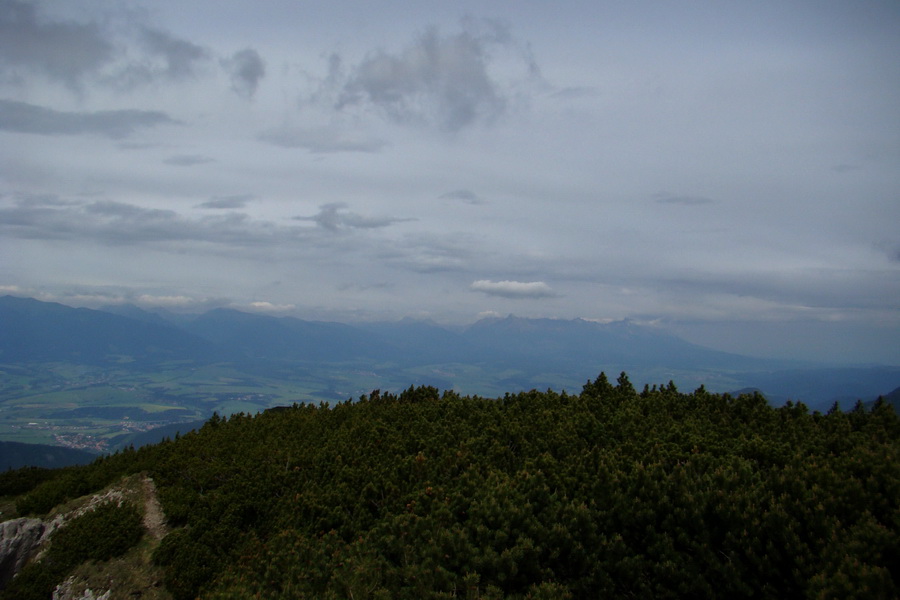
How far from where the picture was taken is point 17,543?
1334 cm

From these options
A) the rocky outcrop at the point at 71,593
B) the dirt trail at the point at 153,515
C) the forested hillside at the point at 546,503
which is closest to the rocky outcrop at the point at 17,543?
the forested hillside at the point at 546,503

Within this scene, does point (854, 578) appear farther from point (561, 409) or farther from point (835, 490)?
point (561, 409)

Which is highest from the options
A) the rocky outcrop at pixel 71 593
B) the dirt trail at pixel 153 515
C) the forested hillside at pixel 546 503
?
the forested hillside at pixel 546 503

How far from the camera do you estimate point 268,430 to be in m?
18.2

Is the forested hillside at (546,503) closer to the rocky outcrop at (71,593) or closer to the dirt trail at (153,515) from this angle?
the dirt trail at (153,515)

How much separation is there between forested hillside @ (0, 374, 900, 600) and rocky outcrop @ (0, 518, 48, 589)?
1092 mm

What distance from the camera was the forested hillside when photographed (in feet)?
23.4

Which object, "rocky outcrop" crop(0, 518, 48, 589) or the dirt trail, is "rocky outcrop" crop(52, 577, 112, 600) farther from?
"rocky outcrop" crop(0, 518, 48, 589)

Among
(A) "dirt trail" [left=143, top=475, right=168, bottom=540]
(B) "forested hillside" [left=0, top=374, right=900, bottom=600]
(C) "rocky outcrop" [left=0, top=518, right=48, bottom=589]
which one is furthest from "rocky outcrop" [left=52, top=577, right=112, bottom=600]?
(C) "rocky outcrop" [left=0, top=518, right=48, bottom=589]

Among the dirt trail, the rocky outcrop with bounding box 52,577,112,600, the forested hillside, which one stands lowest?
the rocky outcrop with bounding box 52,577,112,600

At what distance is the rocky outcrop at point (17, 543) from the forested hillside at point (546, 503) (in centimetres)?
109

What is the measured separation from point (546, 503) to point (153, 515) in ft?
38.2

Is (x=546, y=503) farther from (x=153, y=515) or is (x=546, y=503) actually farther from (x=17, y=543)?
(x=17, y=543)

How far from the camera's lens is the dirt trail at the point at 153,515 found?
13130 millimetres
